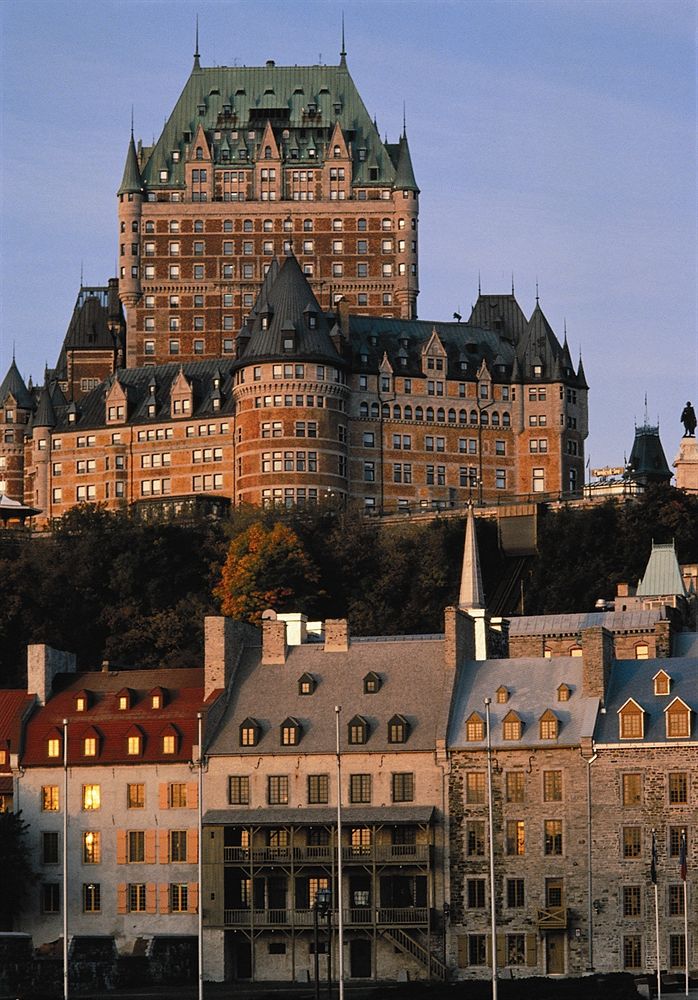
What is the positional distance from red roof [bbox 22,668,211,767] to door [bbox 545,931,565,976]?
1872 cm

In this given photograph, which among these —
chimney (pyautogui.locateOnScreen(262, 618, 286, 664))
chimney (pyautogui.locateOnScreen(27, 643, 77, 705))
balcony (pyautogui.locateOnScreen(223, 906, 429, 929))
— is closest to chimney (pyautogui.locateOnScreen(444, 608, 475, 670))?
chimney (pyautogui.locateOnScreen(262, 618, 286, 664))

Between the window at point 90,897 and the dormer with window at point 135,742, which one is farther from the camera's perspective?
the dormer with window at point 135,742

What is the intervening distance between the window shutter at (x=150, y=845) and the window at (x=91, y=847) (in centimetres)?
213

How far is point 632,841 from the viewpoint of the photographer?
116m

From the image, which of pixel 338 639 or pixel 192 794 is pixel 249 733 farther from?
pixel 338 639

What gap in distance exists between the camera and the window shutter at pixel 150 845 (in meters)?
122

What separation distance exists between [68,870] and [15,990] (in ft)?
46.0

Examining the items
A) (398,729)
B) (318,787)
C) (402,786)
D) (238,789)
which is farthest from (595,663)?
(238,789)

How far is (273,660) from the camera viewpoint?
127938mm

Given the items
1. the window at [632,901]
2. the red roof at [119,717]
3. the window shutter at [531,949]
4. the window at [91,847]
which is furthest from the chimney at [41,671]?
the window at [632,901]

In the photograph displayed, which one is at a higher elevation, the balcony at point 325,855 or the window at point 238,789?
the window at point 238,789

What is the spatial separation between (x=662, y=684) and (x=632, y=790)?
222 inches

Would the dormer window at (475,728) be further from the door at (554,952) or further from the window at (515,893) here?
the door at (554,952)

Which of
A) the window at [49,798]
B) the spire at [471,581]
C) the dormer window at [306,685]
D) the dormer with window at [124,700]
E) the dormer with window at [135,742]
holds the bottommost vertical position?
the window at [49,798]
